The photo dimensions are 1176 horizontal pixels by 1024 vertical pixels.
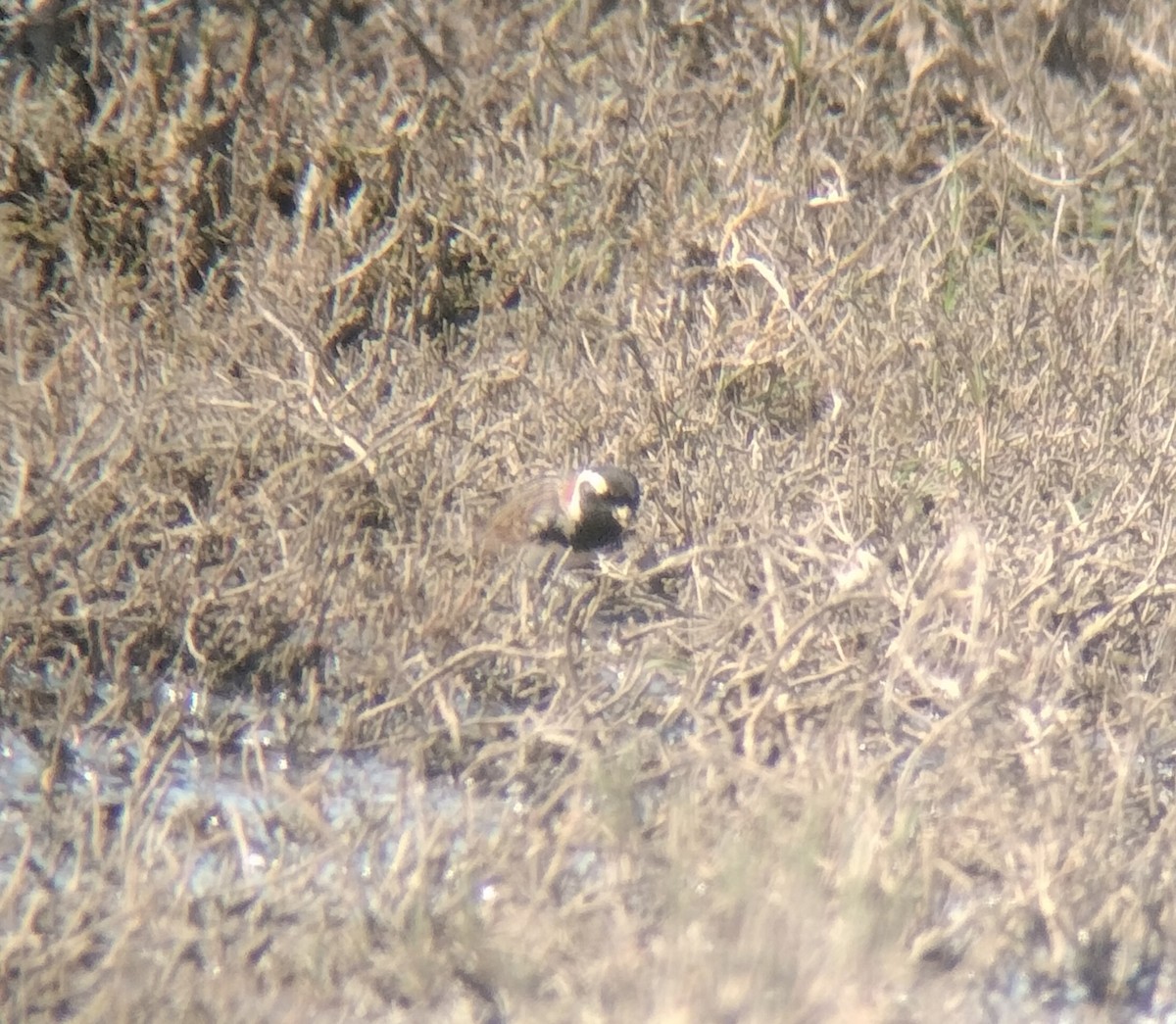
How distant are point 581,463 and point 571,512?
303 millimetres

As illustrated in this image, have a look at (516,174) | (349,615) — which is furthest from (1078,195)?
(349,615)

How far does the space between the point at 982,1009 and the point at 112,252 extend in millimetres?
3066

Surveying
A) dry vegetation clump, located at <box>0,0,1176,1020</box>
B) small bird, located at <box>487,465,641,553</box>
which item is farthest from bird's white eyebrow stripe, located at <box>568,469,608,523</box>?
dry vegetation clump, located at <box>0,0,1176,1020</box>

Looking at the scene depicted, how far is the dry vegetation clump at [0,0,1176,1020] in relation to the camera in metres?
2.30

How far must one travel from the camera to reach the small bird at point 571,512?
3.35 m

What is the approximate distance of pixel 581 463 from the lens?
361 centimetres

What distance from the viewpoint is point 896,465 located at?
11.5 ft

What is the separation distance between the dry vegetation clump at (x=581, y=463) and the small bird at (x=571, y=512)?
0.08m

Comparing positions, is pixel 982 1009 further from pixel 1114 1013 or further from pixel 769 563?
pixel 769 563

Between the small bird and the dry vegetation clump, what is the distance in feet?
0.26

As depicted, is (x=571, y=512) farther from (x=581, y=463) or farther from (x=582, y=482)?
(x=581, y=463)

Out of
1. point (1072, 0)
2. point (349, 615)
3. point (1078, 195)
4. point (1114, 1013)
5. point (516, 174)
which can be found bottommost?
point (349, 615)

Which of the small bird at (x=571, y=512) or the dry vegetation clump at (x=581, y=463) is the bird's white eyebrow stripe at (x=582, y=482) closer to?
the small bird at (x=571, y=512)

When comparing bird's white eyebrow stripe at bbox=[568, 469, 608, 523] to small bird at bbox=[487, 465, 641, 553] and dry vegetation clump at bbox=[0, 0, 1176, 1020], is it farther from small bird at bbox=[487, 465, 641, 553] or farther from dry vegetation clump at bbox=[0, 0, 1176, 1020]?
dry vegetation clump at bbox=[0, 0, 1176, 1020]
